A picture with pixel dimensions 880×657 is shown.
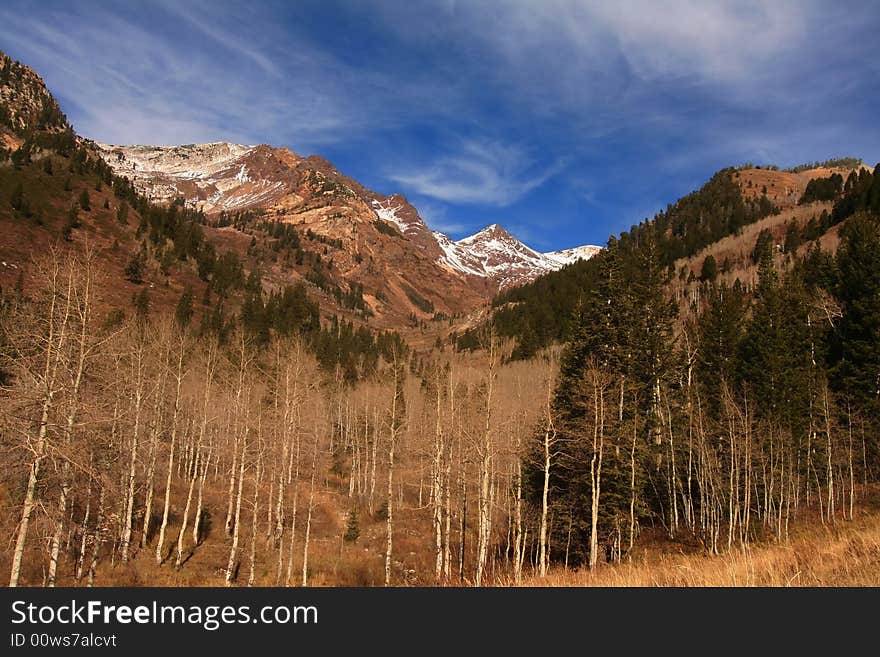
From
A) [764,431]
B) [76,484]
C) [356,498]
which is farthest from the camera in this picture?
[356,498]

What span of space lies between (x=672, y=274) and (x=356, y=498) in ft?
362

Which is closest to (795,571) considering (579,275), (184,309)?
(184,309)

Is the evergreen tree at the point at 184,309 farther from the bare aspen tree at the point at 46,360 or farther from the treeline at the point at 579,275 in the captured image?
the bare aspen tree at the point at 46,360

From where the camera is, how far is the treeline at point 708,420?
3123 centimetres

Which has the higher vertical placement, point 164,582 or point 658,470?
point 658,470

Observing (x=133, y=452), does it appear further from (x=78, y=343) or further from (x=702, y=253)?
(x=702, y=253)

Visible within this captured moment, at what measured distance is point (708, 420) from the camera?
38906 millimetres

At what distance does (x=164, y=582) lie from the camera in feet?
96.6

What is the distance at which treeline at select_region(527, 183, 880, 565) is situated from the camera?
31234 millimetres

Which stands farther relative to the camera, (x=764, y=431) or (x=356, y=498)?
(x=356, y=498)

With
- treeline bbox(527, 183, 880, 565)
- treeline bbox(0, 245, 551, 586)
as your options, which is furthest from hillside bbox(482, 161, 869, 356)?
treeline bbox(0, 245, 551, 586)

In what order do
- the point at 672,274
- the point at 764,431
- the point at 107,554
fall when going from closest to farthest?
the point at 107,554 → the point at 764,431 → the point at 672,274

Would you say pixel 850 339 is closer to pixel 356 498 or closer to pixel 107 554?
pixel 356 498
